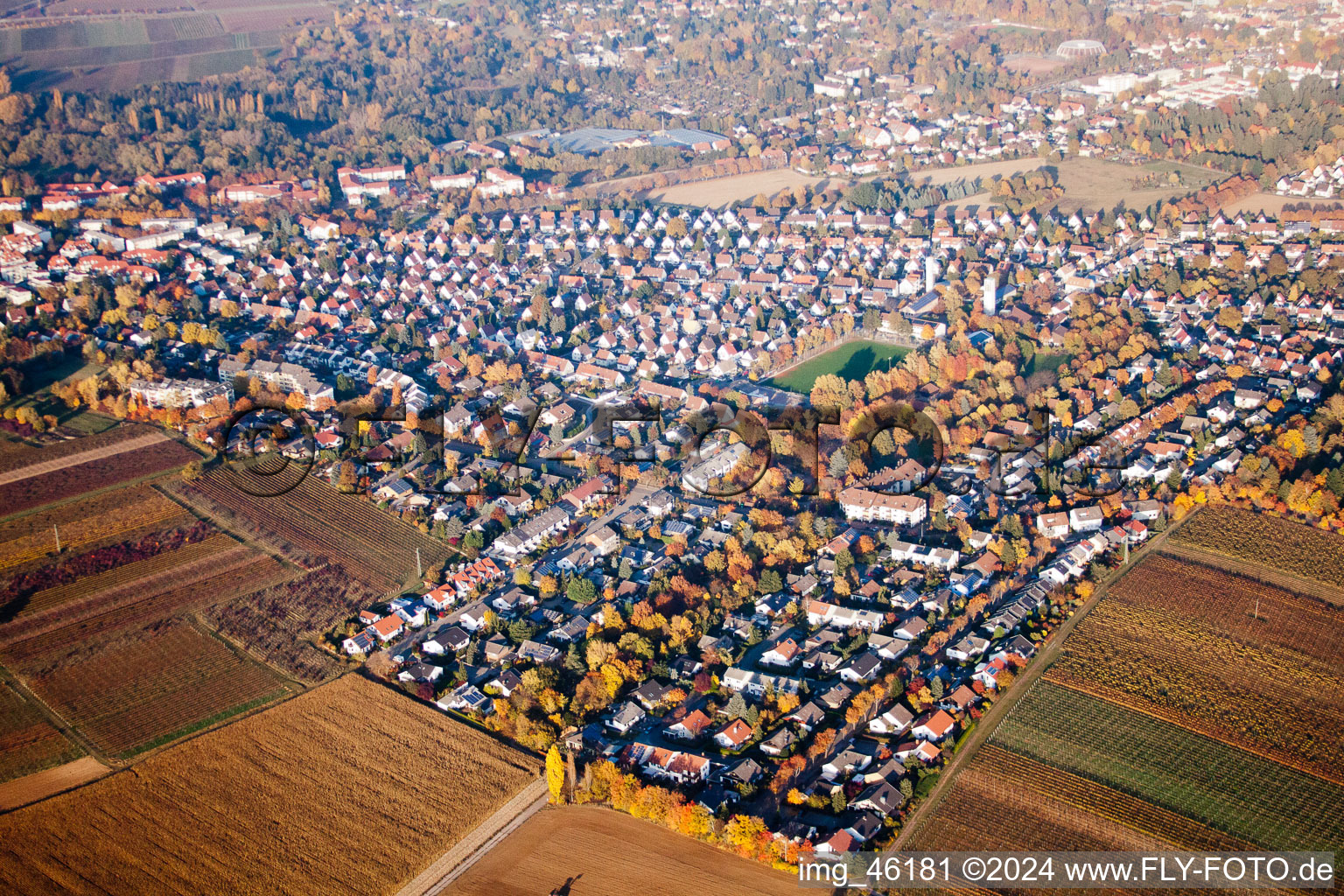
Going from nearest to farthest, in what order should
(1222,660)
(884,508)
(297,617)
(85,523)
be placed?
(1222,660)
(297,617)
(884,508)
(85,523)

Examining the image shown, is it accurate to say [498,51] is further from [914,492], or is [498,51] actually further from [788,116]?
[914,492]

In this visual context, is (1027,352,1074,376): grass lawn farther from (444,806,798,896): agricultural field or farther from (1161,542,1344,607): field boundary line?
(444,806,798,896): agricultural field

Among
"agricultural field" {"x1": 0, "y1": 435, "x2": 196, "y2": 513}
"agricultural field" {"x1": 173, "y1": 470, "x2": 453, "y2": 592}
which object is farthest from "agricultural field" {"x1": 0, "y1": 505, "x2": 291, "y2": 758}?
"agricultural field" {"x1": 0, "y1": 435, "x2": 196, "y2": 513}

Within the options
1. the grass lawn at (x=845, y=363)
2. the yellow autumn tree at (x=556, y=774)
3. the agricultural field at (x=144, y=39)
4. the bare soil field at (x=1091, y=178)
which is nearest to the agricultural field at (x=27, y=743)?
the yellow autumn tree at (x=556, y=774)

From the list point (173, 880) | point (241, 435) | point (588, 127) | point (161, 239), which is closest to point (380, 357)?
point (241, 435)

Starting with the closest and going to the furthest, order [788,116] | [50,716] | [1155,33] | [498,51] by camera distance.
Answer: [50,716]
[788,116]
[1155,33]
[498,51]

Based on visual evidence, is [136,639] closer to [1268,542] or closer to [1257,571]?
[1257,571]

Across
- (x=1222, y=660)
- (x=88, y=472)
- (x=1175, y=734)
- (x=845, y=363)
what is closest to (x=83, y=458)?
(x=88, y=472)
